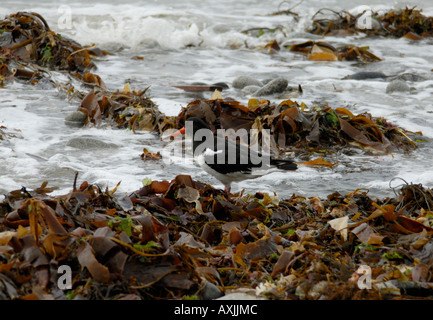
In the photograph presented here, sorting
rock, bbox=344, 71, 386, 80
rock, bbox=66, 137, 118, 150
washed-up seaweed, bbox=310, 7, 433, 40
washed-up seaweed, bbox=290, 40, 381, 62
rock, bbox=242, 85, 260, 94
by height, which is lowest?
rock, bbox=66, 137, 118, 150

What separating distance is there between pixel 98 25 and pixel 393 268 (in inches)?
401

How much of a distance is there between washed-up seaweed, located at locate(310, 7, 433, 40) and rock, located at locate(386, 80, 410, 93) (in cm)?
366

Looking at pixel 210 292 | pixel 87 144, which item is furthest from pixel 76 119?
pixel 210 292

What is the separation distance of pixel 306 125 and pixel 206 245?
2.68 metres

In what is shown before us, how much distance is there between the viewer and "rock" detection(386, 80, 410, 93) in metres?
7.61

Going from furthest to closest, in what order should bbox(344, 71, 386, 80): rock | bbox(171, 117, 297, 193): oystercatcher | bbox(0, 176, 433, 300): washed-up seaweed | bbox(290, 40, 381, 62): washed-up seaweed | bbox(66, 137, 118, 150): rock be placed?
bbox(290, 40, 381, 62): washed-up seaweed, bbox(344, 71, 386, 80): rock, bbox(66, 137, 118, 150): rock, bbox(171, 117, 297, 193): oystercatcher, bbox(0, 176, 433, 300): washed-up seaweed

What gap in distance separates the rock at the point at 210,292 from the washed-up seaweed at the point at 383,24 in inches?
372

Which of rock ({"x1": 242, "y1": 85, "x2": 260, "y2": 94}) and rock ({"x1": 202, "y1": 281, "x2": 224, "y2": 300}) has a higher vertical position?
rock ({"x1": 242, "y1": 85, "x2": 260, "y2": 94})

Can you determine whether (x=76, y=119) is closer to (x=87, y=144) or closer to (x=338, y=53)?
(x=87, y=144)

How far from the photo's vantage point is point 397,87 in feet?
25.0

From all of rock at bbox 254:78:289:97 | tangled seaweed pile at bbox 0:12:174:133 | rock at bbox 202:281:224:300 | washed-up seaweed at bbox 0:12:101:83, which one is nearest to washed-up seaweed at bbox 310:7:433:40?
rock at bbox 254:78:289:97

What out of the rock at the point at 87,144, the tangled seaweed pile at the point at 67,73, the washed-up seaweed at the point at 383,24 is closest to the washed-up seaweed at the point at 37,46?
the tangled seaweed pile at the point at 67,73

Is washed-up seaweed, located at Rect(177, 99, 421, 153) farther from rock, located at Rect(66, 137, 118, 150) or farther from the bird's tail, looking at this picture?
the bird's tail
